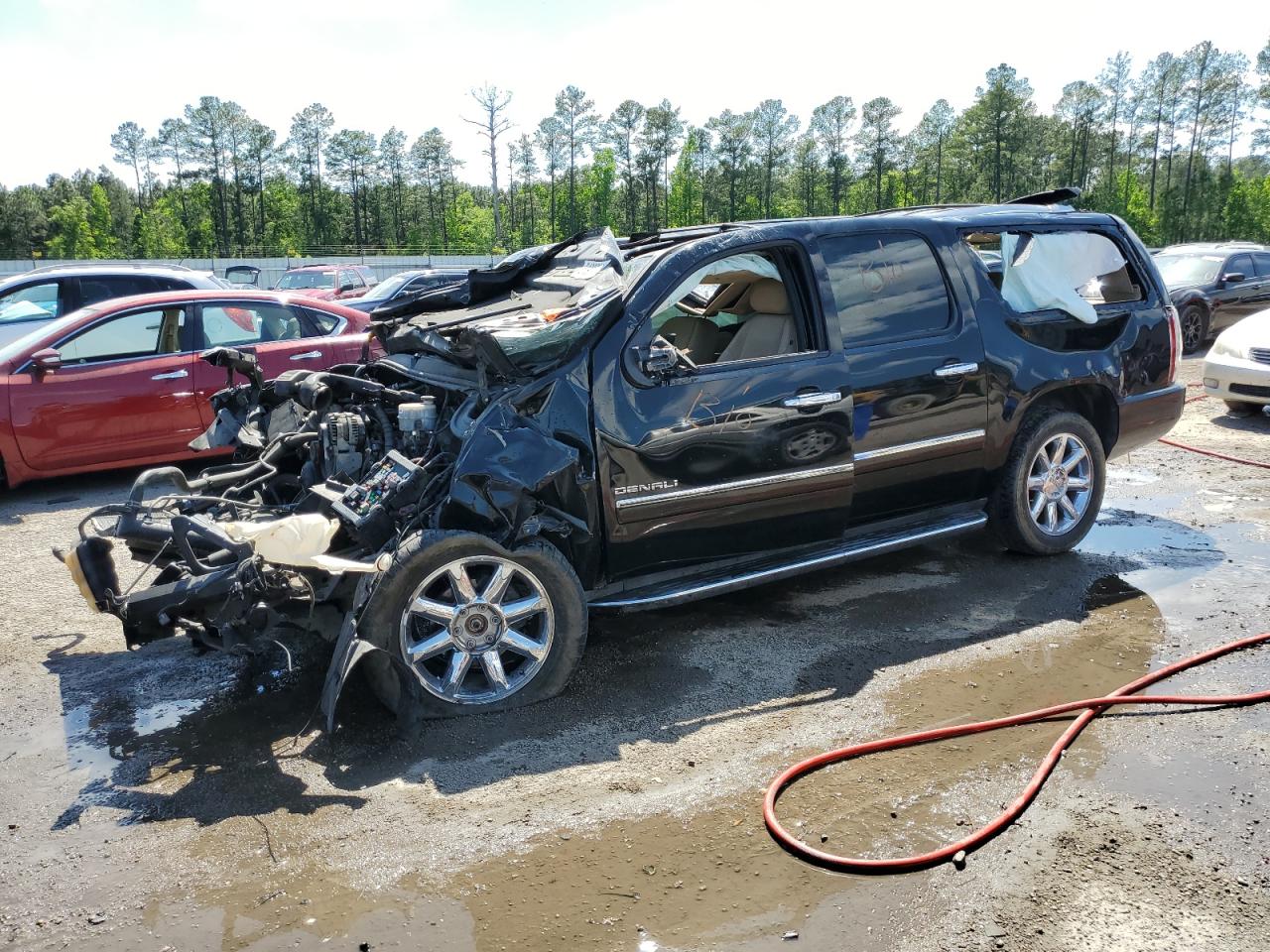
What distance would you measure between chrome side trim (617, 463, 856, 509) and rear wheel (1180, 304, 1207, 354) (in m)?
13.5

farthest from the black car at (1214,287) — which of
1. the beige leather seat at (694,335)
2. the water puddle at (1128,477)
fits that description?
the beige leather seat at (694,335)

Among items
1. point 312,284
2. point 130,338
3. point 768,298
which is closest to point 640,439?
point 768,298

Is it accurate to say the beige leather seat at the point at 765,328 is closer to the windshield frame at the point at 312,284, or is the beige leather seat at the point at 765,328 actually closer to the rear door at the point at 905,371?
the rear door at the point at 905,371

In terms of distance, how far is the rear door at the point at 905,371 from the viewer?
489 centimetres

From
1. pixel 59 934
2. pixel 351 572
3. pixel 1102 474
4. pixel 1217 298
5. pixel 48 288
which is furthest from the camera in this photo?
pixel 1217 298

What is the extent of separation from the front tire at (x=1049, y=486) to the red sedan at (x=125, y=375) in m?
5.30

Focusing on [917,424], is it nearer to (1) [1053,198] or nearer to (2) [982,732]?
(2) [982,732]

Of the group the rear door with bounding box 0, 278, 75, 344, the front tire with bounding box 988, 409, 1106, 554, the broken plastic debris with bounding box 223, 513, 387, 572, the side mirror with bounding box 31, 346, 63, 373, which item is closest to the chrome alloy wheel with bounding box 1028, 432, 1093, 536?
the front tire with bounding box 988, 409, 1106, 554

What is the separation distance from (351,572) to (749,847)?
6.23 ft

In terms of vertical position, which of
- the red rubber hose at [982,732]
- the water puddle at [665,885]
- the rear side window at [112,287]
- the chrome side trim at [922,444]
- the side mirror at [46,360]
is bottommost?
the water puddle at [665,885]

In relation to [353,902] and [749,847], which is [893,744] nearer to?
[749,847]

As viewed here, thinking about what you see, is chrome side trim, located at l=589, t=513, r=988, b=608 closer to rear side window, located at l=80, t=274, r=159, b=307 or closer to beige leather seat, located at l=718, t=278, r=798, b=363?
beige leather seat, located at l=718, t=278, r=798, b=363

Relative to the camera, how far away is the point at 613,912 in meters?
2.88

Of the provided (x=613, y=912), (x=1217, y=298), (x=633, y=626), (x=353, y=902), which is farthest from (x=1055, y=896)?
(x=1217, y=298)
